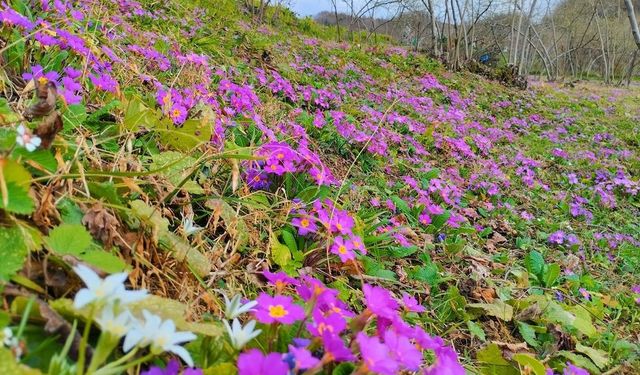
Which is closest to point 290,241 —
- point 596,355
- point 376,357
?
point 376,357

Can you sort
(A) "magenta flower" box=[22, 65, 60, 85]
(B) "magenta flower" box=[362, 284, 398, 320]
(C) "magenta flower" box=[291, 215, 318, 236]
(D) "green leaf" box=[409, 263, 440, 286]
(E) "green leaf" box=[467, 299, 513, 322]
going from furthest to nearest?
(D) "green leaf" box=[409, 263, 440, 286], (E) "green leaf" box=[467, 299, 513, 322], (C) "magenta flower" box=[291, 215, 318, 236], (A) "magenta flower" box=[22, 65, 60, 85], (B) "magenta flower" box=[362, 284, 398, 320]

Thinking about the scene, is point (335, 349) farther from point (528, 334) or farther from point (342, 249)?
point (528, 334)

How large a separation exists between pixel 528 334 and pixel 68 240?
1.80 metres

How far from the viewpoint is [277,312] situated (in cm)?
89

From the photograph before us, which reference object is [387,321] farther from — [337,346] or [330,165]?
[330,165]

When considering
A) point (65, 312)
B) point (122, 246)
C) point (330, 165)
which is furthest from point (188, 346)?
point (330, 165)

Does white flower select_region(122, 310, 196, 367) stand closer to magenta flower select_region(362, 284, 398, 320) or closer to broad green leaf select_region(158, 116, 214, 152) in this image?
magenta flower select_region(362, 284, 398, 320)

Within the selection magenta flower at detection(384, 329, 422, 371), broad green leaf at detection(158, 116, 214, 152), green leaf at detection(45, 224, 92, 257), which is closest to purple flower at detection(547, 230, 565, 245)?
broad green leaf at detection(158, 116, 214, 152)

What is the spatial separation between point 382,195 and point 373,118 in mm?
1850

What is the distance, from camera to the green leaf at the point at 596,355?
6.23ft

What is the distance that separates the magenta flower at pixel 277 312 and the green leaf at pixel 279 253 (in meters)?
0.76

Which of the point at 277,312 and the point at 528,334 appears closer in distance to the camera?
the point at 277,312

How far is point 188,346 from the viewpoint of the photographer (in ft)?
2.87

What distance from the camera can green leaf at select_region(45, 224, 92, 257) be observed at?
0.85 meters
